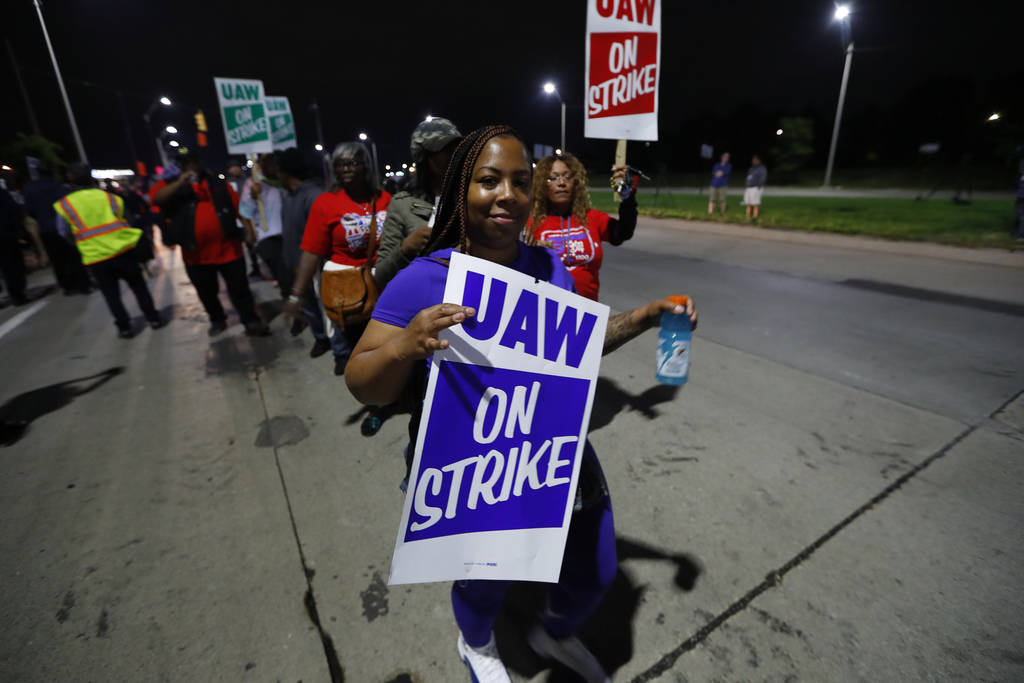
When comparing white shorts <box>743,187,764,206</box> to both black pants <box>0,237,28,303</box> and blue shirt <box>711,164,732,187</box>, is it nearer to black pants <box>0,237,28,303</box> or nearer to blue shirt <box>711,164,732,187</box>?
blue shirt <box>711,164,732,187</box>

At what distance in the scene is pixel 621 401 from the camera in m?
3.73

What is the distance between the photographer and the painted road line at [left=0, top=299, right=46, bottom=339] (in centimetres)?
637

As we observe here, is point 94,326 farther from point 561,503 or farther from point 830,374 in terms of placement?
point 830,374

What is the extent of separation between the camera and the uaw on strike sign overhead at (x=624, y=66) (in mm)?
3312

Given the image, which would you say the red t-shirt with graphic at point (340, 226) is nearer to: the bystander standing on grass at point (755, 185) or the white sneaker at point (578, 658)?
the white sneaker at point (578, 658)

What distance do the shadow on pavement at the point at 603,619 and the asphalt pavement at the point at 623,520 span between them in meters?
0.01

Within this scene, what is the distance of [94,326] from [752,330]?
8.28 m

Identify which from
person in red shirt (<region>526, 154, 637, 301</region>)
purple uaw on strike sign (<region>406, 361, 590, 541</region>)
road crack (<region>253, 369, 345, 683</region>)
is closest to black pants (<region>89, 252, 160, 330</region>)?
road crack (<region>253, 369, 345, 683</region>)

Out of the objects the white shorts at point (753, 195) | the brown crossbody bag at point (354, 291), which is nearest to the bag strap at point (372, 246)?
the brown crossbody bag at point (354, 291)

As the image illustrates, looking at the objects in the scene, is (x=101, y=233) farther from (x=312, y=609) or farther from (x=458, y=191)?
(x=458, y=191)

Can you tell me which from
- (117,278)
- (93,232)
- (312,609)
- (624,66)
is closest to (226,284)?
(117,278)

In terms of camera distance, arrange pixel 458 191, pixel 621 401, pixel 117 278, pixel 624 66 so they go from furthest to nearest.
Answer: pixel 117 278
pixel 621 401
pixel 624 66
pixel 458 191

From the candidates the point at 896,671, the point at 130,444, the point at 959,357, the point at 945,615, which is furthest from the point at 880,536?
the point at 130,444

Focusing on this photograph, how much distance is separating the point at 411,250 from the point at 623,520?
1.77m
